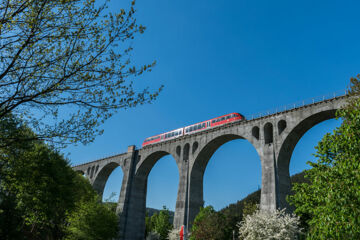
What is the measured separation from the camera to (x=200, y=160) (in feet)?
135

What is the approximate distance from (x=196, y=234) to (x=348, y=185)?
69.3 feet

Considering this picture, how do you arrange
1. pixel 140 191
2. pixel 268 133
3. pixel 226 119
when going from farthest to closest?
1. pixel 140 191
2. pixel 226 119
3. pixel 268 133

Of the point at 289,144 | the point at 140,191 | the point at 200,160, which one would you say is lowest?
the point at 140,191

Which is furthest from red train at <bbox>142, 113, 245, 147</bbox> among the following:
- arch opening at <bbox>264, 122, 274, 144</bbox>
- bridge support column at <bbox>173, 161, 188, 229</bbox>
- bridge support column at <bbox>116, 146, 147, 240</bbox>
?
bridge support column at <bbox>173, 161, 188, 229</bbox>

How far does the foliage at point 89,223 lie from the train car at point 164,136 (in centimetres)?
1572

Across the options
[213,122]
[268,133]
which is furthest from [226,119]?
[268,133]

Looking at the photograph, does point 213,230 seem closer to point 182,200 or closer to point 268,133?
point 182,200

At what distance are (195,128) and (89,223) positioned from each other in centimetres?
2036

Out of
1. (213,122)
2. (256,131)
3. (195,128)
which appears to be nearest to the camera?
(256,131)

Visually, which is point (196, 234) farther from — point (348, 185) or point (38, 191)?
point (348, 185)

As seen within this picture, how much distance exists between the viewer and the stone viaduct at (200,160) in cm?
3000

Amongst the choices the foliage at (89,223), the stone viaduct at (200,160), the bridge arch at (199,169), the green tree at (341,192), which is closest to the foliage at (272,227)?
the stone viaduct at (200,160)

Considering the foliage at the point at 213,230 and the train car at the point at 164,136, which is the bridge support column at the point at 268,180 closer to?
the foliage at the point at 213,230

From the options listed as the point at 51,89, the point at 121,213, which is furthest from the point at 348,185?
the point at 121,213
